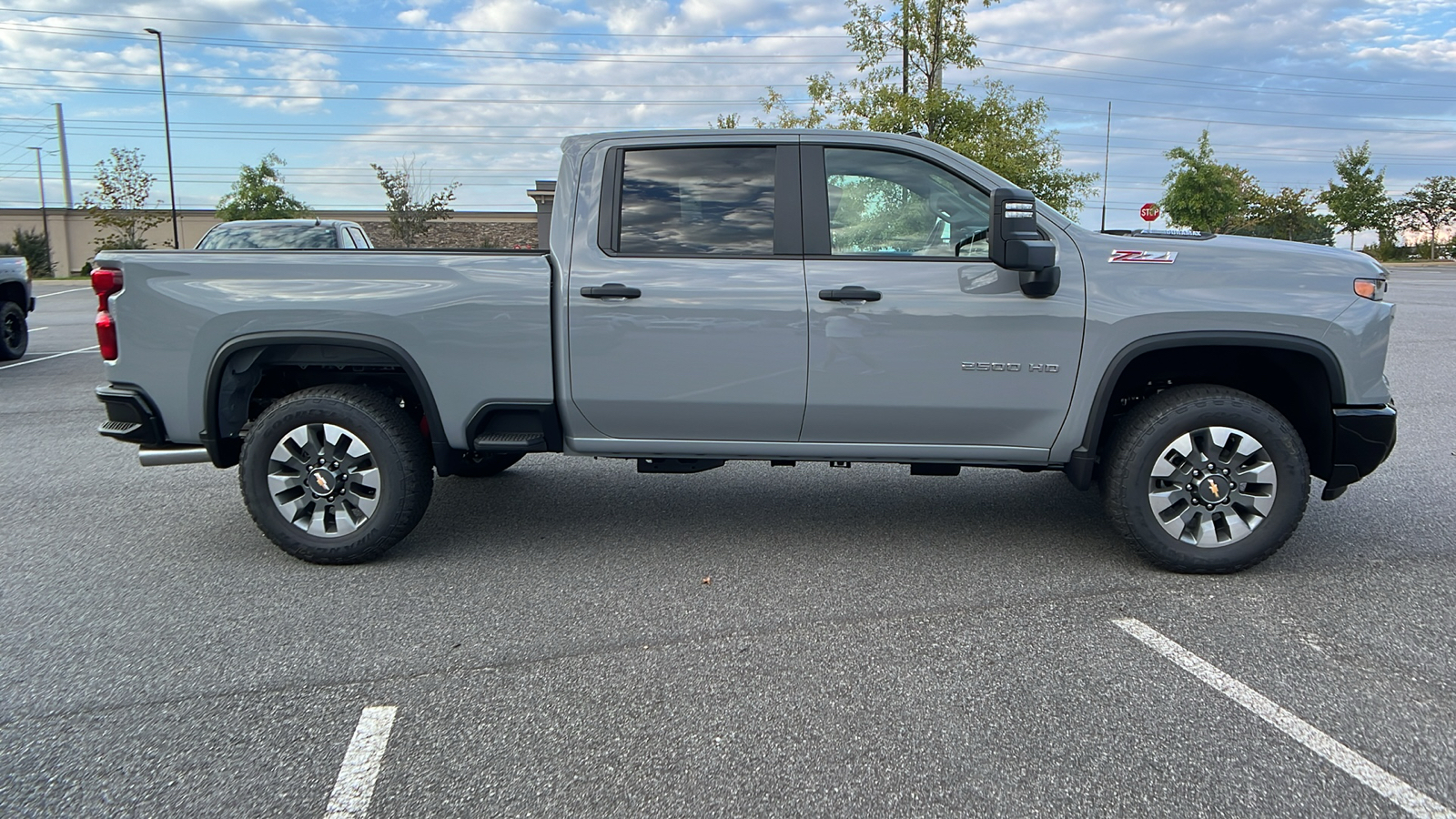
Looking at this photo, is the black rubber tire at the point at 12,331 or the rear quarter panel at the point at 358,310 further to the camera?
the black rubber tire at the point at 12,331

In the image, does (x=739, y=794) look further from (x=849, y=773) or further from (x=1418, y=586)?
(x=1418, y=586)

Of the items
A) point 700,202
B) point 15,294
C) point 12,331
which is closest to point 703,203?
point 700,202

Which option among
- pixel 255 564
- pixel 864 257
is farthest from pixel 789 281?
pixel 255 564

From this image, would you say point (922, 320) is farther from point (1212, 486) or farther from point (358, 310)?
point (358, 310)

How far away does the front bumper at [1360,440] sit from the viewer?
4289mm

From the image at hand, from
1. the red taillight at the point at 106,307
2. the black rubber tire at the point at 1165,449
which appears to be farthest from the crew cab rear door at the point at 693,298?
the red taillight at the point at 106,307

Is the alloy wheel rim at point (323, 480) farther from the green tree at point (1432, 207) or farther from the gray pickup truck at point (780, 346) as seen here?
the green tree at point (1432, 207)

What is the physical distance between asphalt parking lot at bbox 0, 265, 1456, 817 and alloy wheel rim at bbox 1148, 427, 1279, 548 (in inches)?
10.1

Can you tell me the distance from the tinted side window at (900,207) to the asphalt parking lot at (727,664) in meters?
1.50

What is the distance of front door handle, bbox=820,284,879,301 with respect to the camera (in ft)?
14.2

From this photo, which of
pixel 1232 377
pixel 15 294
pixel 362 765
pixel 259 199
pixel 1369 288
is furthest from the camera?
pixel 259 199

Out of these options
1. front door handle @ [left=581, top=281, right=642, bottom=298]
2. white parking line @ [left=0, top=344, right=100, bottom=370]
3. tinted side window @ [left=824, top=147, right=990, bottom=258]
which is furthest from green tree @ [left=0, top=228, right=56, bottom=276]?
tinted side window @ [left=824, top=147, right=990, bottom=258]

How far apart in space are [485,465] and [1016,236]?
3513 mm

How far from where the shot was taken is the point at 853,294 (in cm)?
433
